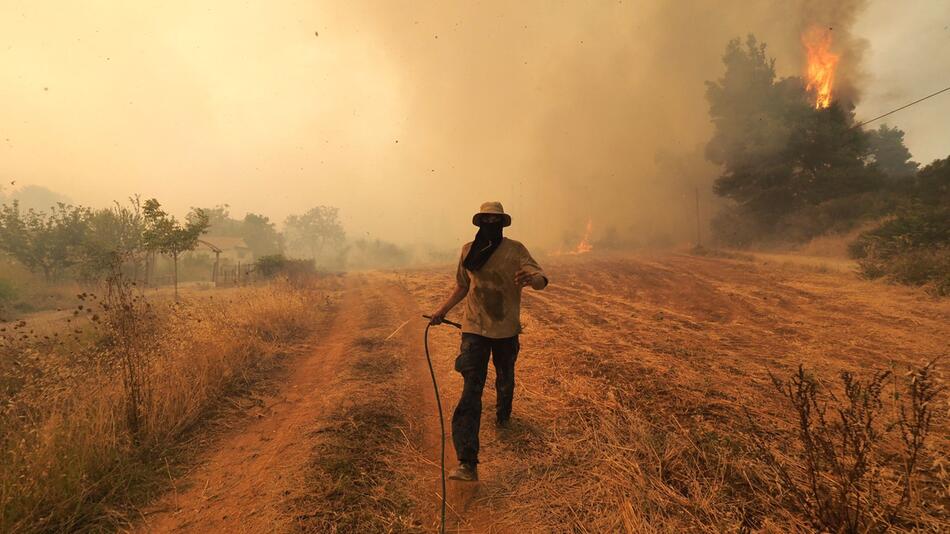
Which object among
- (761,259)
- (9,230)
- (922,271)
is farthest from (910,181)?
(9,230)

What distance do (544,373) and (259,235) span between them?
7684cm

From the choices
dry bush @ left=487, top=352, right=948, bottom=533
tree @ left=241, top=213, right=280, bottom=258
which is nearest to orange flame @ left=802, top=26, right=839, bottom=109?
dry bush @ left=487, top=352, right=948, bottom=533

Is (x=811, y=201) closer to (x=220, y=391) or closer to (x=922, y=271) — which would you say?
(x=922, y=271)

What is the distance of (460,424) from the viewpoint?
3.51m

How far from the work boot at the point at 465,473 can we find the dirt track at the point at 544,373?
75 millimetres

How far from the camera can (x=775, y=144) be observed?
30.2 metres

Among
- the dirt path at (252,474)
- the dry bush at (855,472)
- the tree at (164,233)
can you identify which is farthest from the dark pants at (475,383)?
the tree at (164,233)

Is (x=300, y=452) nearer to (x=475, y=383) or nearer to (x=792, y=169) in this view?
(x=475, y=383)

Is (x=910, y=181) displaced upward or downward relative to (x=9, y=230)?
upward

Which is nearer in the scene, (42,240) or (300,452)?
(300,452)

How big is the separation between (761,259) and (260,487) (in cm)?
2610

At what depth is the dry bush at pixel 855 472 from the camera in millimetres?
2123

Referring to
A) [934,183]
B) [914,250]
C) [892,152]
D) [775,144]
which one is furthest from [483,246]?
[892,152]

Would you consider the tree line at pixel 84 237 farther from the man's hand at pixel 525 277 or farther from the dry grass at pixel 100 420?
the man's hand at pixel 525 277
